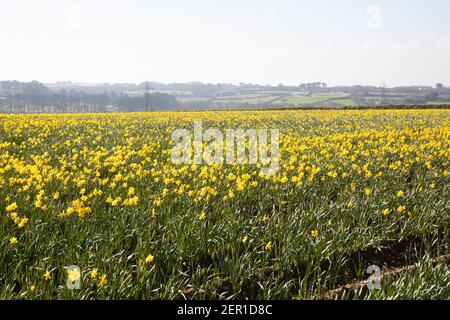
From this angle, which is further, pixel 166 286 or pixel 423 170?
pixel 423 170

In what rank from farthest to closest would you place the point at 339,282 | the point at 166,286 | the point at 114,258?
the point at 339,282
the point at 114,258
the point at 166,286

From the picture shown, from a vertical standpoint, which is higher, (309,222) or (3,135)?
(3,135)

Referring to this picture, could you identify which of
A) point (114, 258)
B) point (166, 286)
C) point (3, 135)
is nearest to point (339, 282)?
point (166, 286)

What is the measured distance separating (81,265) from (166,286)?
2.98 feet

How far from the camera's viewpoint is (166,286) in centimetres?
350

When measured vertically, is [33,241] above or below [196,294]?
above

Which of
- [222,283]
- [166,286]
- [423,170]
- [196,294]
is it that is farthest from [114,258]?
[423,170]

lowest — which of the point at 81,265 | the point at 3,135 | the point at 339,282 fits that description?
the point at 339,282

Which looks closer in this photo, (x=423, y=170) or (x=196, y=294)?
(x=196, y=294)

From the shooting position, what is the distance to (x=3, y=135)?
40.3ft
